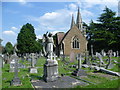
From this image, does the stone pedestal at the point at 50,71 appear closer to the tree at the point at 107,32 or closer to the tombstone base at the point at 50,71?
the tombstone base at the point at 50,71

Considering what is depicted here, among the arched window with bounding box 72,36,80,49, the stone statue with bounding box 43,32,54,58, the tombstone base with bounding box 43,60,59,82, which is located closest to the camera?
the tombstone base with bounding box 43,60,59,82

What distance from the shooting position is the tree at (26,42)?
1758 inches

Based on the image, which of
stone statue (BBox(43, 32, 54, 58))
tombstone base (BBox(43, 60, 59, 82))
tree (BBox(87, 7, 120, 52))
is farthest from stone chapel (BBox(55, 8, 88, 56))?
tombstone base (BBox(43, 60, 59, 82))

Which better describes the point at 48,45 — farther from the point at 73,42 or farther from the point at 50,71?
the point at 73,42

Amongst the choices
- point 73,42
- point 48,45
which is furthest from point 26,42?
point 48,45

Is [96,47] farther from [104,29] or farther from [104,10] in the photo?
[104,10]

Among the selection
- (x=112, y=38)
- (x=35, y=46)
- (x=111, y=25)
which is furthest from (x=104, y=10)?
(x=35, y=46)

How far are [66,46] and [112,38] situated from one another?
12308 mm

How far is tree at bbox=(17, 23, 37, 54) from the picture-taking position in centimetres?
4466

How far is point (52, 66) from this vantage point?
24.7 ft

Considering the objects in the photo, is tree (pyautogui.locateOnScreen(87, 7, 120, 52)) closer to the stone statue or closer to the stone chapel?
the stone chapel

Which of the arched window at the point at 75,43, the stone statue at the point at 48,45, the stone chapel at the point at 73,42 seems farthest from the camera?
the arched window at the point at 75,43

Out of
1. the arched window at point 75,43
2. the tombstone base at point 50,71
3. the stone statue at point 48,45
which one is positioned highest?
the arched window at point 75,43

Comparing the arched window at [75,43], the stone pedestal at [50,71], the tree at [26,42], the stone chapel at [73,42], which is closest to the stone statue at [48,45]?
the stone pedestal at [50,71]
